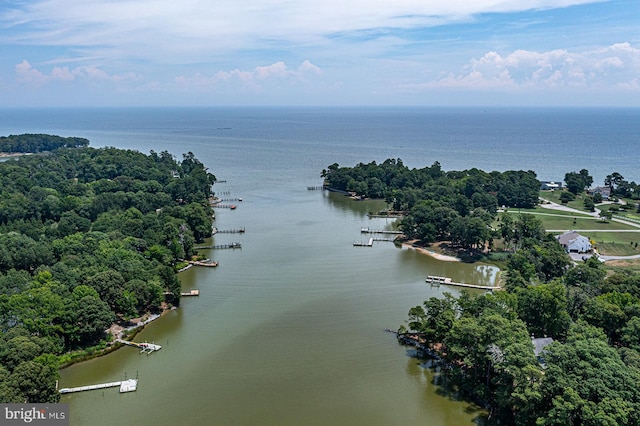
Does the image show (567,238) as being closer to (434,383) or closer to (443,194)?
(443,194)

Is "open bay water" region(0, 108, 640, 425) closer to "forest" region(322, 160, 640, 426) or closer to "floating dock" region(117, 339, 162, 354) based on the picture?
"floating dock" region(117, 339, 162, 354)

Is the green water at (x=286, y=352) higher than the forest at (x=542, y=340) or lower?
lower

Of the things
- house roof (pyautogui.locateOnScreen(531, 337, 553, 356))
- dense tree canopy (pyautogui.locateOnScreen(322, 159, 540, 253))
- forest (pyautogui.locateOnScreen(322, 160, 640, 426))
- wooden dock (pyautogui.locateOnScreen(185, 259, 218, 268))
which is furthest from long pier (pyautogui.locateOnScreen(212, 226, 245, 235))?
house roof (pyautogui.locateOnScreen(531, 337, 553, 356))

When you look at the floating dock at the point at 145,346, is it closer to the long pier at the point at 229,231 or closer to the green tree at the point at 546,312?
the green tree at the point at 546,312

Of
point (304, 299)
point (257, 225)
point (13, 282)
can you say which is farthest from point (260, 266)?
point (13, 282)

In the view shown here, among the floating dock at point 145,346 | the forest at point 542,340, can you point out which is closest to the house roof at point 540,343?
the forest at point 542,340

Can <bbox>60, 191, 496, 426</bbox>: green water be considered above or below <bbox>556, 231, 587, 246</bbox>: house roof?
below

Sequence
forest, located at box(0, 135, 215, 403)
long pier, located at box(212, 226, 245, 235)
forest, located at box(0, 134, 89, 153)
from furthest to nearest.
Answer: forest, located at box(0, 134, 89, 153) < long pier, located at box(212, 226, 245, 235) < forest, located at box(0, 135, 215, 403)
